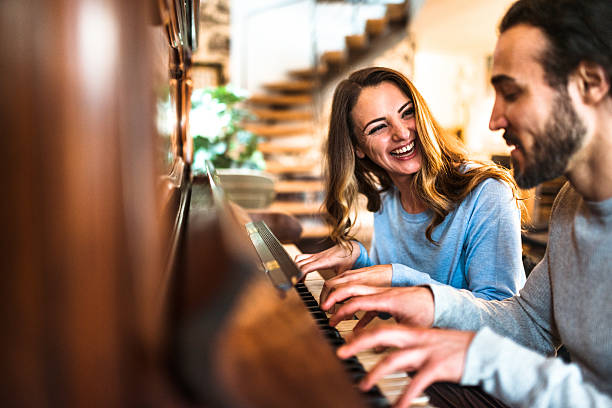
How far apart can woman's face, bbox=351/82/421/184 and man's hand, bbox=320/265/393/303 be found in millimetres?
609

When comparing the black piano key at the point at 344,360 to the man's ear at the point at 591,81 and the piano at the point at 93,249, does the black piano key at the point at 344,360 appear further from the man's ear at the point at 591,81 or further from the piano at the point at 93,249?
the man's ear at the point at 591,81

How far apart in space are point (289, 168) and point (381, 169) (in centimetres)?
570

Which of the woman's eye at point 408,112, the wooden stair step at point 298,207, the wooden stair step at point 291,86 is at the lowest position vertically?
the wooden stair step at point 298,207

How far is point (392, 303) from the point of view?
0.90 metres

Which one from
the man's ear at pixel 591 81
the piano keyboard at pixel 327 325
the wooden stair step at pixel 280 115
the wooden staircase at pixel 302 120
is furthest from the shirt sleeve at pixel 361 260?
the wooden stair step at pixel 280 115

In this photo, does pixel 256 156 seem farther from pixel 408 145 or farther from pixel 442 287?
pixel 442 287

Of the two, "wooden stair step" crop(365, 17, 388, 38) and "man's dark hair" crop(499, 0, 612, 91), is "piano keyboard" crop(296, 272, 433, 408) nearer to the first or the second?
"man's dark hair" crop(499, 0, 612, 91)

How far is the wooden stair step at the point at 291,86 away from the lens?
8859 millimetres

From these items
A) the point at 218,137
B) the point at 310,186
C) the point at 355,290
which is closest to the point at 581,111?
the point at 355,290

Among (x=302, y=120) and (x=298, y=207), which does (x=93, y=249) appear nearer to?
(x=298, y=207)

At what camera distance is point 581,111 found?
0.84m

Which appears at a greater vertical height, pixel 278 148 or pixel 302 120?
pixel 302 120

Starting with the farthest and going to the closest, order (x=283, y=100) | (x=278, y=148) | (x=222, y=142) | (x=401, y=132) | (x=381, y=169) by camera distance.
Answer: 1. (x=283, y=100)
2. (x=278, y=148)
3. (x=222, y=142)
4. (x=381, y=169)
5. (x=401, y=132)

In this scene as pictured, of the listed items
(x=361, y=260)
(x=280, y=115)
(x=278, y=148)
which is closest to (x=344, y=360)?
(x=361, y=260)
